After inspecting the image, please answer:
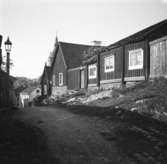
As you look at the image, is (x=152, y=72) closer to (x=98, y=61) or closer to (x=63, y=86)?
(x=98, y=61)

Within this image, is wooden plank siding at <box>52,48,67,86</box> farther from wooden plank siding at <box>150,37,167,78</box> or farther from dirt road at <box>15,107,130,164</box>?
dirt road at <box>15,107,130,164</box>

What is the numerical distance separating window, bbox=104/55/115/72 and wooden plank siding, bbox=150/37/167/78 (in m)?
4.71

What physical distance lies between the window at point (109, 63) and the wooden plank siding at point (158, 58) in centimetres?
471

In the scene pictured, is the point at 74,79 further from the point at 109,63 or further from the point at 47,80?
the point at 47,80

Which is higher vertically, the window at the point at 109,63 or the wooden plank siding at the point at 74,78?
the window at the point at 109,63

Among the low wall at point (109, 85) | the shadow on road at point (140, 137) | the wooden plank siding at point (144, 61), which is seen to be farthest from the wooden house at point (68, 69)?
the shadow on road at point (140, 137)

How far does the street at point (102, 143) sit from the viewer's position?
16.0 feet

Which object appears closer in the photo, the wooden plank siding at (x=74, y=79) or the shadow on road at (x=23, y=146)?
the shadow on road at (x=23, y=146)

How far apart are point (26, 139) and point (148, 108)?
5418mm

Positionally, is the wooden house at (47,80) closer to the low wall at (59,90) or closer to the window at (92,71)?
the low wall at (59,90)

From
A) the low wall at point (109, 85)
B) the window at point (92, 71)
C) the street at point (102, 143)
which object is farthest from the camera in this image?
the window at point (92, 71)

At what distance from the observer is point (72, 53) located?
3053cm

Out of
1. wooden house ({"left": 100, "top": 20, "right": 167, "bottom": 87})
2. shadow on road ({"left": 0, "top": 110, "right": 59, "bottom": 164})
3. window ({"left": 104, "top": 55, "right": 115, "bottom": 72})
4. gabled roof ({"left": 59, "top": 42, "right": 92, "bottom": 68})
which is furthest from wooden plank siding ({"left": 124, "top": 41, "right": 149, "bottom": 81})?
gabled roof ({"left": 59, "top": 42, "right": 92, "bottom": 68})

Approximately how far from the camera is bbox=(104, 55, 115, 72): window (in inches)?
725
